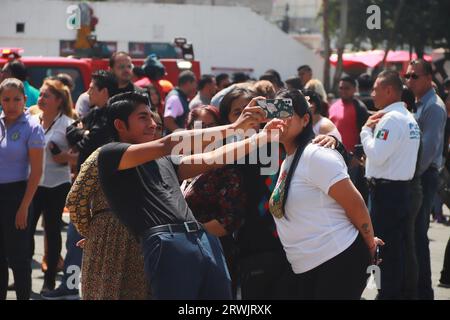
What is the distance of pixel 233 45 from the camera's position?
37875 mm

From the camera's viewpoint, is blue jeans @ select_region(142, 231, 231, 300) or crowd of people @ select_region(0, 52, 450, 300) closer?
blue jeans @ select_region(142, 231, 231, 300)

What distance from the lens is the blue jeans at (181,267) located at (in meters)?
4.28

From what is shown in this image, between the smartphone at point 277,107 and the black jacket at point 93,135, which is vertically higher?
the smartphone at point 277,107

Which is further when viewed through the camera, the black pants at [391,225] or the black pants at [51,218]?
the black pants at [51,218]

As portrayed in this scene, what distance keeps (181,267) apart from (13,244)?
3087mm

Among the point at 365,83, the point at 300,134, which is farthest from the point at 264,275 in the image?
the point at 365,83

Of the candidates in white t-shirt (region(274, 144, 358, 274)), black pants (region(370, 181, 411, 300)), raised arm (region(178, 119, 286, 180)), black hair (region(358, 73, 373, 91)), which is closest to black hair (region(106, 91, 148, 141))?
raised arm (region(178, 119, 286, 180))

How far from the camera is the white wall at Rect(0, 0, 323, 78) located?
33094mm

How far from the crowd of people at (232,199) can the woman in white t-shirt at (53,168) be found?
54 mm

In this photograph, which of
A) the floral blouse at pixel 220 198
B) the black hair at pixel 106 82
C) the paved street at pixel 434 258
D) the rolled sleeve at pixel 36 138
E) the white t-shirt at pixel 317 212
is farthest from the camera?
the paved street at pixel 434 258

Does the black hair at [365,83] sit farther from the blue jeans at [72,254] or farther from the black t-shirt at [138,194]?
the black t-shirt at [138,194]

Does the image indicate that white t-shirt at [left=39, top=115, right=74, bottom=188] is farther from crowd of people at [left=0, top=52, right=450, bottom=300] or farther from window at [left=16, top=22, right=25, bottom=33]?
window at [left=16, top=22, right=25, bottom=33]

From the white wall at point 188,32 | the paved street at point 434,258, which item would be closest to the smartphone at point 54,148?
the paved street at point 434,258

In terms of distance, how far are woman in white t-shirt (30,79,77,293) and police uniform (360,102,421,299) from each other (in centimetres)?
276
